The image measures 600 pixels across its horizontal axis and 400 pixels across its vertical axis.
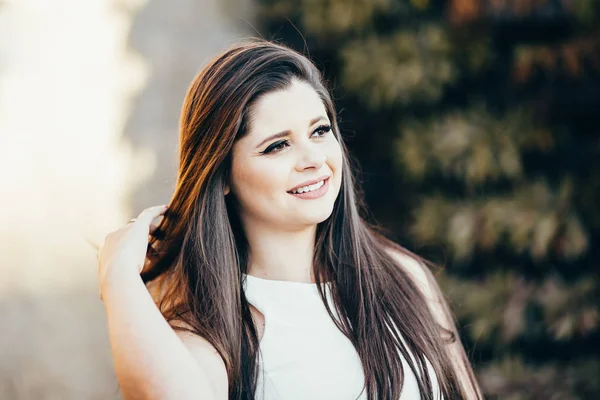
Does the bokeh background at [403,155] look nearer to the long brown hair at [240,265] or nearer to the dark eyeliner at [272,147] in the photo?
the long brown hair at [240,265]

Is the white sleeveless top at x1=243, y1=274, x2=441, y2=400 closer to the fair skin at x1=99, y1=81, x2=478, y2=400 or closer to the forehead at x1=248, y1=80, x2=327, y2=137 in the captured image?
the fair skin at x1=99, y1=81, x2=478, y2=400

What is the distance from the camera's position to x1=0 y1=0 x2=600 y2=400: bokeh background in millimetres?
2875

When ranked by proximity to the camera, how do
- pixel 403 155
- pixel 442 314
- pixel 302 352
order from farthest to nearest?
pixel 403 155 < pixel 442 314 < pixel 302 352

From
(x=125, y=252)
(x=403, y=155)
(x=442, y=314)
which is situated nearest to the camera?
(x=125, y=252)

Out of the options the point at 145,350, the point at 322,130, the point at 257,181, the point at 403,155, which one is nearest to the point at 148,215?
the point at 257,181

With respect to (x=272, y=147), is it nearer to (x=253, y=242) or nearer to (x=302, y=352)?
(x=253, y=242)

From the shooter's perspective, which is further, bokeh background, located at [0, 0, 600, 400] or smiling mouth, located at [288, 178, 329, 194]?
bokeh background, located at [0, 0, 600, 400]

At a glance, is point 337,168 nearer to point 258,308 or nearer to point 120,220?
point 258,308

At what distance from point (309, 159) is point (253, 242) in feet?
0.96

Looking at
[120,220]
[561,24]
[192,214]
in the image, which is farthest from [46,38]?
[561,24]

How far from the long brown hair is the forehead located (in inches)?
0.8

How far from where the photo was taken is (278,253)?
179 cm

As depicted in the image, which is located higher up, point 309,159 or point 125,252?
point 309,159

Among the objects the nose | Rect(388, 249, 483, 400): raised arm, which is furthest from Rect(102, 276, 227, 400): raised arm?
Rect(388, 249, 483, 400): raised arm
